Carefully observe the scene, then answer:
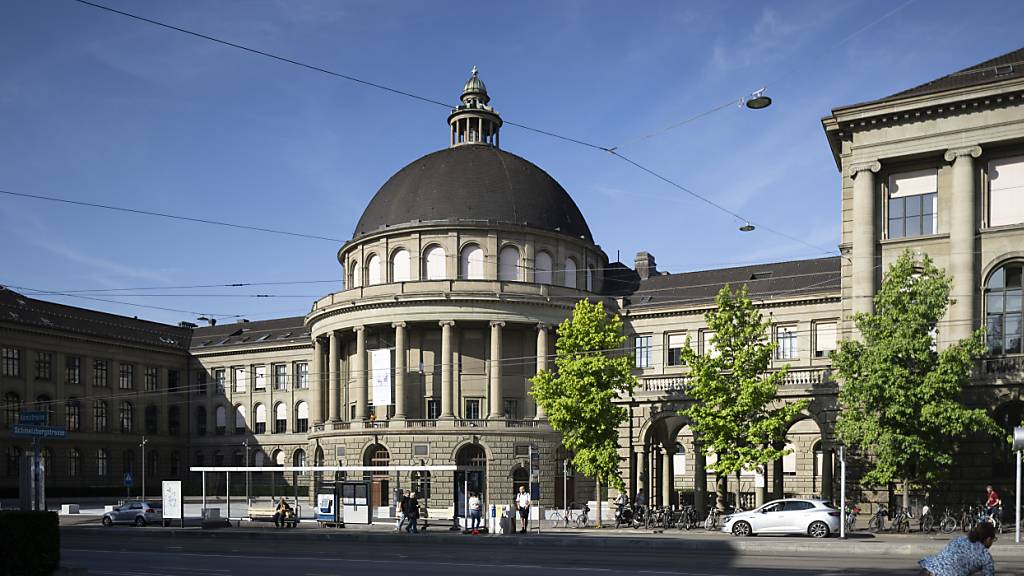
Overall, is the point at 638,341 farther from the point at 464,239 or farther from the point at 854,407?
the point at 854,407

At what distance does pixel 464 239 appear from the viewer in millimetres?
82125

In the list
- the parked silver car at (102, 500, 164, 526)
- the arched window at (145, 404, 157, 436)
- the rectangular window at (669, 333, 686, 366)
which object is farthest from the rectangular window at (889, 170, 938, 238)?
the arched window at (145, 404, 157, 436)

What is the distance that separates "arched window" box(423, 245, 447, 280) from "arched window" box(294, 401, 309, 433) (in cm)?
2718

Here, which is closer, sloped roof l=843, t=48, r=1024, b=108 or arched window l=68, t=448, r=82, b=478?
sloped roof l=843, t=48, r=1024, b=108

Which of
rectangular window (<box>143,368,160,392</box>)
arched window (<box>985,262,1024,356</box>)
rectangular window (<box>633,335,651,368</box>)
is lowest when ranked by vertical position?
rectangular window (<box>143,368,160,392</box>)

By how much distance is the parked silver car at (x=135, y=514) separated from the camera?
5859 cm

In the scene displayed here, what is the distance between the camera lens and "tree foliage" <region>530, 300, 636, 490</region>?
177 ft

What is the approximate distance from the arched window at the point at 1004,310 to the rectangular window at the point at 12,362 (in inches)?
3118

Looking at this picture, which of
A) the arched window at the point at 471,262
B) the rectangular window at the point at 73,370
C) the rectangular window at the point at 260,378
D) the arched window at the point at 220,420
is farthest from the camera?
the arched window at the point at 220,420

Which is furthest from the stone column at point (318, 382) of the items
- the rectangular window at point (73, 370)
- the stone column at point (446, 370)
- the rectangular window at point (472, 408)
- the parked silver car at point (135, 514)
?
the parked silver car at point (135, 514)

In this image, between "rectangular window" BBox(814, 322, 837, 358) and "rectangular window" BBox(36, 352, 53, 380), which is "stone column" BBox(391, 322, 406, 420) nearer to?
"rectangular window" BBox(814, 322, 837, 358)

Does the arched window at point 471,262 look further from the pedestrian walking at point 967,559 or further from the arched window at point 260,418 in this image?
the pedestrian walking at point 967,559

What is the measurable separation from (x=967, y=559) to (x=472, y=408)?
69.6 meters

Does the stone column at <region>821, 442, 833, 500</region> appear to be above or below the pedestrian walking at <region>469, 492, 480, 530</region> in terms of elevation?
above
